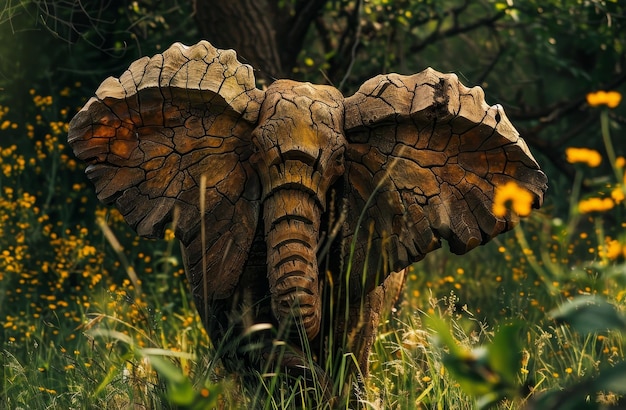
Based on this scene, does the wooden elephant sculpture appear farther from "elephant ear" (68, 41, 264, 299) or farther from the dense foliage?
the dense foliage

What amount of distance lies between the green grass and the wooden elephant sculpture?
0.66 ft

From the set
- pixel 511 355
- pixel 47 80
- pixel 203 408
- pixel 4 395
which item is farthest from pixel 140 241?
pixel 511 355

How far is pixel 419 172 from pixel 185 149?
851 millimetres

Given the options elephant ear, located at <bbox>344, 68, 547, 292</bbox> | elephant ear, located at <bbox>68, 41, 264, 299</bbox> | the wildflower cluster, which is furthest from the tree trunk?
elephant ear, located at <bbox>344, 68, 547, 292</bbox>

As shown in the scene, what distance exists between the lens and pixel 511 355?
6.44 ft

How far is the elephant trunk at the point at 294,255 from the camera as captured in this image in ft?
10.7

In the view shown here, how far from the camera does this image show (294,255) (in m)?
3.33

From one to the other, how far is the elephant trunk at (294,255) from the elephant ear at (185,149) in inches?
8.9

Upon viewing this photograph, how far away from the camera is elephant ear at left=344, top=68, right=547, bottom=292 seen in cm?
367

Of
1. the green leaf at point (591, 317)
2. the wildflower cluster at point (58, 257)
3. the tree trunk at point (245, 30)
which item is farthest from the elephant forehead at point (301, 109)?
the tree trunk at point (245, 30)

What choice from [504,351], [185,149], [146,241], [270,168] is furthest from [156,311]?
[504,351]

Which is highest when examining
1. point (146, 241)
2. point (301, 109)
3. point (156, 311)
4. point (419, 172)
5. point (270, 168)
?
point (301, 109)

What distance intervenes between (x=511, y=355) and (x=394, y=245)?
5.80ft

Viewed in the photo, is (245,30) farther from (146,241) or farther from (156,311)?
(156,311)
